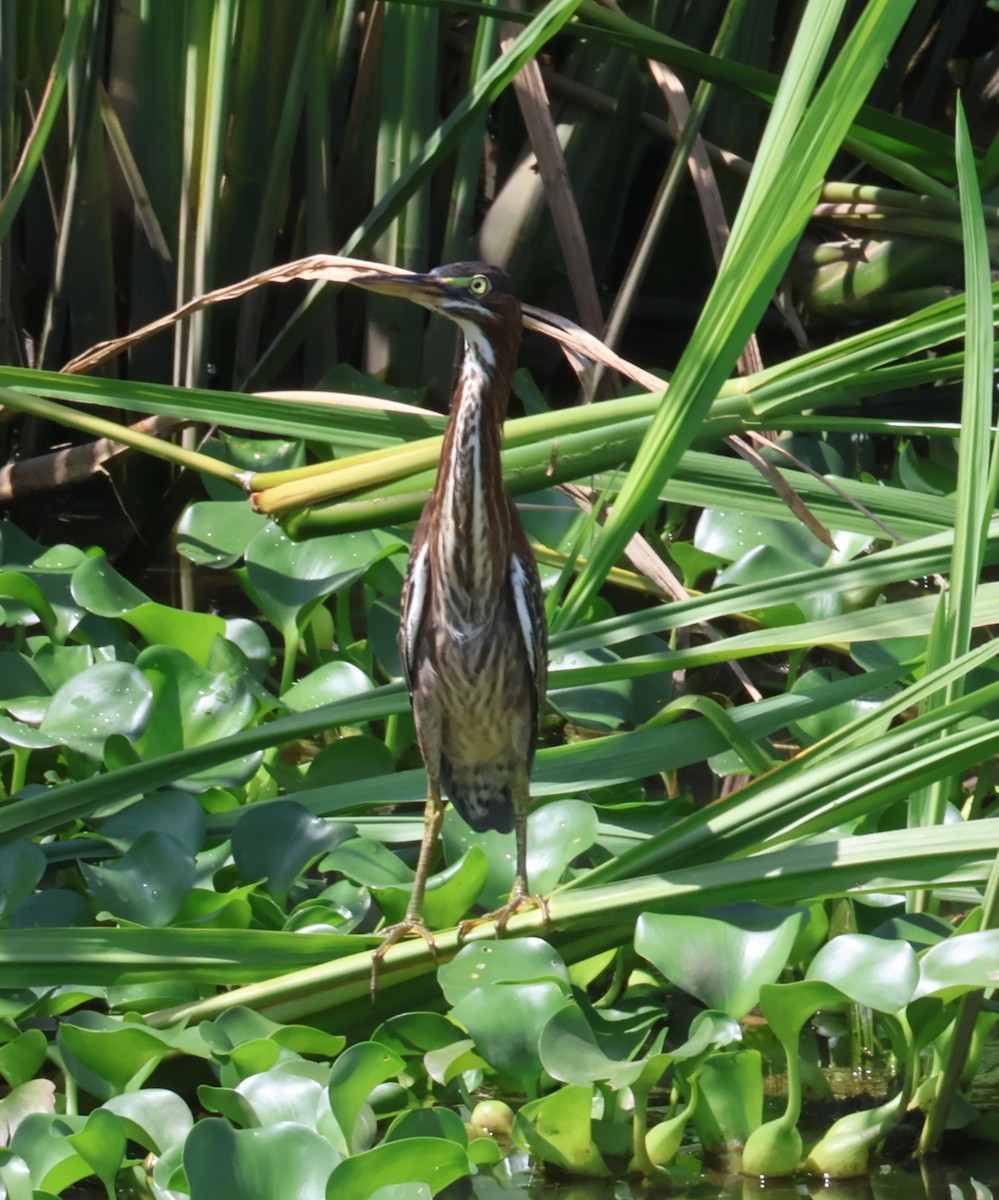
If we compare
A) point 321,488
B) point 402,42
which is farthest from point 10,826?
point 402,42

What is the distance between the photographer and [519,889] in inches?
113

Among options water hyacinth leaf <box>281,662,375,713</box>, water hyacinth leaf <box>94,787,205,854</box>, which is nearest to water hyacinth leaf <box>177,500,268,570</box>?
water hyacinth leaf <box>281,662,375,713</box>

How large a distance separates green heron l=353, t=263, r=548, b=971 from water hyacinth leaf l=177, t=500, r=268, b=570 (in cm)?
81

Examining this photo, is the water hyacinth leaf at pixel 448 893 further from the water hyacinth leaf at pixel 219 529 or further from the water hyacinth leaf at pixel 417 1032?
the water hyacinth leaf at pixel 219 529

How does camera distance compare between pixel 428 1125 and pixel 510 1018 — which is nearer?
pixel 428 1125

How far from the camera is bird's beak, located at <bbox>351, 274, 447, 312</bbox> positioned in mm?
2666

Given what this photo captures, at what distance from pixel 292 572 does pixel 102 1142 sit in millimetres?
1717

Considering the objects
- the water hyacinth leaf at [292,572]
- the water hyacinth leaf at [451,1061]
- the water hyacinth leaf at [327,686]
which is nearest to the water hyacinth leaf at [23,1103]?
the water hyacinth leaf at [451,1061]

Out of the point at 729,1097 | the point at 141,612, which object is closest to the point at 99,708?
the point at 141,612

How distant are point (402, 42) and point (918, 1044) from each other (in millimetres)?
2961

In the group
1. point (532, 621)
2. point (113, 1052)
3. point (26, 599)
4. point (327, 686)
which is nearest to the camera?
point (113, 1052)

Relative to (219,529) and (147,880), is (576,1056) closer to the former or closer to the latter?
(147,880)

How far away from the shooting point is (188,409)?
3115mm

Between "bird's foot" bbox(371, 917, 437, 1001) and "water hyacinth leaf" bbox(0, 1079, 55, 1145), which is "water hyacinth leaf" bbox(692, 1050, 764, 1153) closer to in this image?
"bird's foot" bbox(371, 917, 437, 1001)
